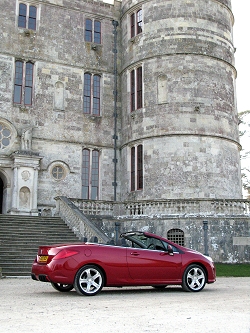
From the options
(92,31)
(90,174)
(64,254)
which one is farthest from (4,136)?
(64,254)

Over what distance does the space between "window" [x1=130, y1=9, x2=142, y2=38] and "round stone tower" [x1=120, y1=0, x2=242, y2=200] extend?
6 cm

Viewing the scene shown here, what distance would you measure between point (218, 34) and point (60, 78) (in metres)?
9.26

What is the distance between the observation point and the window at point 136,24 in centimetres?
2705

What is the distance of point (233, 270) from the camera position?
17547 millimetres

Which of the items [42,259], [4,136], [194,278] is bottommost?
[194,278]

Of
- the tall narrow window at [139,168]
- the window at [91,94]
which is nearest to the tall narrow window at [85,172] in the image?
the window at [91,94]

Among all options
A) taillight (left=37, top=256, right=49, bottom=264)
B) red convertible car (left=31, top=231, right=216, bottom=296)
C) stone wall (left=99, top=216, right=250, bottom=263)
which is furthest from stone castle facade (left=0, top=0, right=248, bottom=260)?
taillight (left=37, top=256, right=49, bottom=264)

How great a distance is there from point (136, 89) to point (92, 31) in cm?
504

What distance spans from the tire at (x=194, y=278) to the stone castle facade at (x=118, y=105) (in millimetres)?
12980

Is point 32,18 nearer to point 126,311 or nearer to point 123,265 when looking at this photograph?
point 123,265

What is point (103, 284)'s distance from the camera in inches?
376

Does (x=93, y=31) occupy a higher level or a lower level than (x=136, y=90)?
higher

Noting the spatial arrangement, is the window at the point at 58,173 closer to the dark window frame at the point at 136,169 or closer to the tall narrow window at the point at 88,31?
the dark window frame at the point at 136,169

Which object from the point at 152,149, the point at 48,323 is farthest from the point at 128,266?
the point at 152,149
